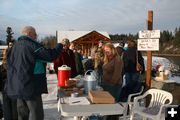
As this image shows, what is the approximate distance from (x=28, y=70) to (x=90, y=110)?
117cm

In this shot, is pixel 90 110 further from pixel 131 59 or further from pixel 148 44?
pixel 131 59

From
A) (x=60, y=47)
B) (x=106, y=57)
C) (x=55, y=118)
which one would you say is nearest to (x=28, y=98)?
(x=60, y=47)

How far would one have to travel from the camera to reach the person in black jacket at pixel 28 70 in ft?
Answer: 12.2

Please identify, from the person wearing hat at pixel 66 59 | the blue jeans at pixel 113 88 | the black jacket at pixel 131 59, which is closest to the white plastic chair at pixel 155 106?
the blue jeans at pixel 113 88

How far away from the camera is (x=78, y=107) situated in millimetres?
2984

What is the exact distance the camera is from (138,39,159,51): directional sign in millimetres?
6086

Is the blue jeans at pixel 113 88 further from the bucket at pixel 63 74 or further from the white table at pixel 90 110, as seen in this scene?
the white table at pixel 90 110

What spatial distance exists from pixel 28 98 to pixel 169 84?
19.5 feet

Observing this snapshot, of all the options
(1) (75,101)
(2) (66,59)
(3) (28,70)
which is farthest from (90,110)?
(2) (66,59)

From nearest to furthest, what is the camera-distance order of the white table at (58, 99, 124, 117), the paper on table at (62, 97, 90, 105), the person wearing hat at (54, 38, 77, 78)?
1. the white table at (58, 99, 124, 117)
2. the paper on table at (62, 97, 90, 105)
3. the person wearing hat at (54, 38, 77, 78)

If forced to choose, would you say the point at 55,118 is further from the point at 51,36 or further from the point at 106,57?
the point at 51,36

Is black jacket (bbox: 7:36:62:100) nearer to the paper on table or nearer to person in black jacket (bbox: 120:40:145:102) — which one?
the paper on table

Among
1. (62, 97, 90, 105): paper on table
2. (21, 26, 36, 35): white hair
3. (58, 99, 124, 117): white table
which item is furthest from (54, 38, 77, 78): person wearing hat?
(58, 99, 124, 117): white table

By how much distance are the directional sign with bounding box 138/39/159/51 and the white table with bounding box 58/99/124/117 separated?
10.9 ft
